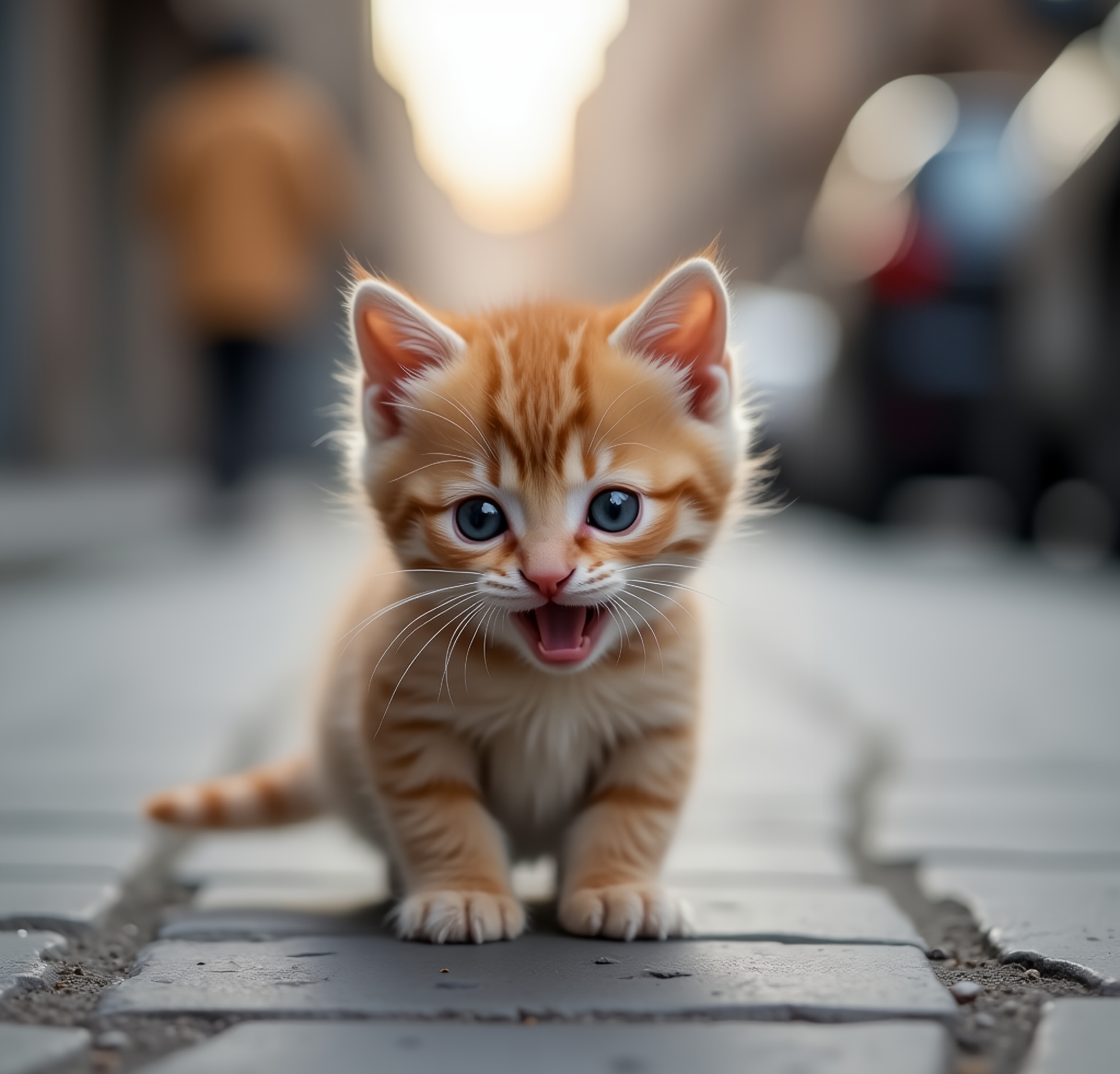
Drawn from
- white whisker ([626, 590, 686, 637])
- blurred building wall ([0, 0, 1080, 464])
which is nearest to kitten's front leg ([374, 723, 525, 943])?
white whisker ([626, 590, 686, 637])

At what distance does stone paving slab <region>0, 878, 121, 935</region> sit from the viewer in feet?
5.50

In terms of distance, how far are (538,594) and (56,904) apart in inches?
31.1

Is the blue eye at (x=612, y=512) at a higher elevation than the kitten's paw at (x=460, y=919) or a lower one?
higher

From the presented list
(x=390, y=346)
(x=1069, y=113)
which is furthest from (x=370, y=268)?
(x=1069, y=113)

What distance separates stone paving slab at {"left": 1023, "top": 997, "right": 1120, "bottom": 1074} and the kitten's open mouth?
680mm

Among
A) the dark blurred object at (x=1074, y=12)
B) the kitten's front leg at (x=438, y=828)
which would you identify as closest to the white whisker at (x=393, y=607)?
the kitten's front leg at (x=438, y=828)

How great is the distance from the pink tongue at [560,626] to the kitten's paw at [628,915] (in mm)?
326

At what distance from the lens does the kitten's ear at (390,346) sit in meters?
1.82

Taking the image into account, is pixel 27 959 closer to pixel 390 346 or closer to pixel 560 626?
pixel 560 626

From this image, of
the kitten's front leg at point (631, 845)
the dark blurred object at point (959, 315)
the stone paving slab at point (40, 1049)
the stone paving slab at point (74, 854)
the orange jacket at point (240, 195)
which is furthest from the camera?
the orange jacket at point (240, 195)

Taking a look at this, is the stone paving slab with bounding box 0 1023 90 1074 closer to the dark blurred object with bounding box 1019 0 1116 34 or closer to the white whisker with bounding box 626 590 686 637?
the white whisker with bounding box 626 590 686 637

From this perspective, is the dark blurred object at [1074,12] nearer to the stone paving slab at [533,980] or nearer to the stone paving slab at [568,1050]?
the stone paving slab at [533,980]

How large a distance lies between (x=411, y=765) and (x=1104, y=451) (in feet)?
16.3

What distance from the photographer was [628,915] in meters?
1.64
